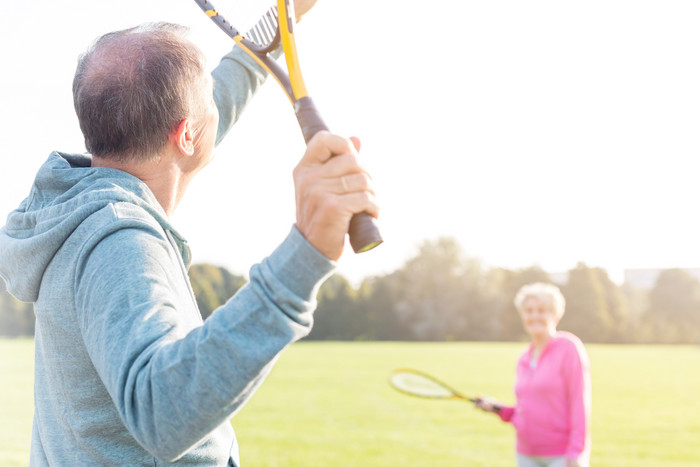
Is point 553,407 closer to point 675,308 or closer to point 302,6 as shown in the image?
point 302,6

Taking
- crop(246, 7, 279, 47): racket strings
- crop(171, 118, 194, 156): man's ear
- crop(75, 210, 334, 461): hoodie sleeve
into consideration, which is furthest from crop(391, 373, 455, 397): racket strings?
crop(75, 210, 334, 461): hoodie sleeve

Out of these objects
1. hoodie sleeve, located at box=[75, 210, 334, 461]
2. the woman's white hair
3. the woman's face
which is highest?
hoodie sleeve, located at box=[75, 210, 334, 461]

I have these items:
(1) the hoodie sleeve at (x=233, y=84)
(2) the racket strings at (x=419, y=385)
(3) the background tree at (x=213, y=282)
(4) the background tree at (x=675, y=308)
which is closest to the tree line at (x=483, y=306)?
(4) the background tree at (x=675, y=308)

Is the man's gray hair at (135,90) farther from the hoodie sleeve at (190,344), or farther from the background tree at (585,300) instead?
the background tree at (585,300)

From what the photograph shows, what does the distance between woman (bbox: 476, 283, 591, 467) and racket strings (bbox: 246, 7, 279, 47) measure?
386cm

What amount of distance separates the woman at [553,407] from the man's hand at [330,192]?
4.39 m

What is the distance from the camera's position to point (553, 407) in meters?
5.21

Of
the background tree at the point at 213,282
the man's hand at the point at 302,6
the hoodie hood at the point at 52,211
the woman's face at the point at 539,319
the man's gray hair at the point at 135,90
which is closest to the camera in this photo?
the hoodie hood at the point at 52,211

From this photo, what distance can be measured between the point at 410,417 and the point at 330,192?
17.4m

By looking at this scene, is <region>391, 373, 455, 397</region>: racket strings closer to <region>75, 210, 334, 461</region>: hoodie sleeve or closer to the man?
the man

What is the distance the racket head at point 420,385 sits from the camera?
662 cm

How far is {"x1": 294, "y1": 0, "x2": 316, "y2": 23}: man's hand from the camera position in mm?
2348

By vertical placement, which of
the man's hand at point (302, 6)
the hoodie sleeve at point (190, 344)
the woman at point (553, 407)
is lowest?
the woman at point (553, 407)

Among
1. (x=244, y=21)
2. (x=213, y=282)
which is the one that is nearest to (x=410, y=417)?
A: (x=213, y=282)
